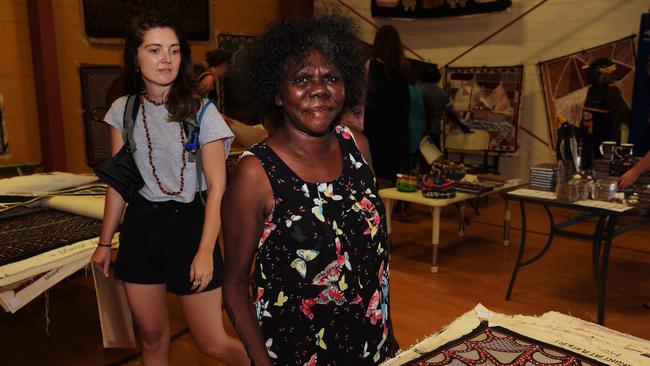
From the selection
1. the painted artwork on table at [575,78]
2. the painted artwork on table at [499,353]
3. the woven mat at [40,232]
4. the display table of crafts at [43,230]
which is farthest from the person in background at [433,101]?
the painted artwork on table at [499,353]

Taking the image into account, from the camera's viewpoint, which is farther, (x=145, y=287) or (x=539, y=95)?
(x=539, y=95)

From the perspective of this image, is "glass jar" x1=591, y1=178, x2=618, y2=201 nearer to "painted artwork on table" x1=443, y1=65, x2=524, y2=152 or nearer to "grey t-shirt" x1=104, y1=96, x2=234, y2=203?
"grey t-shirt" x1=104, y1=96, x2=234, y2=203

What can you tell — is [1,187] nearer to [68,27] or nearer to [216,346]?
[216,346]

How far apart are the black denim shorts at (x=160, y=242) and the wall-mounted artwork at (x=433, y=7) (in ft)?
20.5

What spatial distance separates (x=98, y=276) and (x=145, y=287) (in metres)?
1.03

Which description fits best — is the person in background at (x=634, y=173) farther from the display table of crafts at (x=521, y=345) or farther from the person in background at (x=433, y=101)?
the person in background at (x=433, y=101)

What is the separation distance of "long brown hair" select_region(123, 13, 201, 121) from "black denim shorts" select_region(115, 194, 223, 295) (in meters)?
0.31

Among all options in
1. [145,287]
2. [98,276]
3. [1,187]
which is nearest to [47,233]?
[98,276]

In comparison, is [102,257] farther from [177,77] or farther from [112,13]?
[112,13]

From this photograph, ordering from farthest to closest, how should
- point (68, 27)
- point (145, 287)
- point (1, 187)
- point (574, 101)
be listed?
point (574, 101) → point (68, 27) → point (1, 187) → point (145, 287)

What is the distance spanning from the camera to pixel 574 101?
671 centimetres

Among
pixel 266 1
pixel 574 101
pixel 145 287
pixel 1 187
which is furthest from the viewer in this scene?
pixel 266 1

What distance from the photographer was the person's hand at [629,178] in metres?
3.29

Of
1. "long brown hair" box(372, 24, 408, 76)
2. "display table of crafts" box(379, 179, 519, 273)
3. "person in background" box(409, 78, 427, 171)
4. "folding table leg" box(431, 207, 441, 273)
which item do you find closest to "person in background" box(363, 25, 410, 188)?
"long brown hair" box(372, 24, 408, 76)
